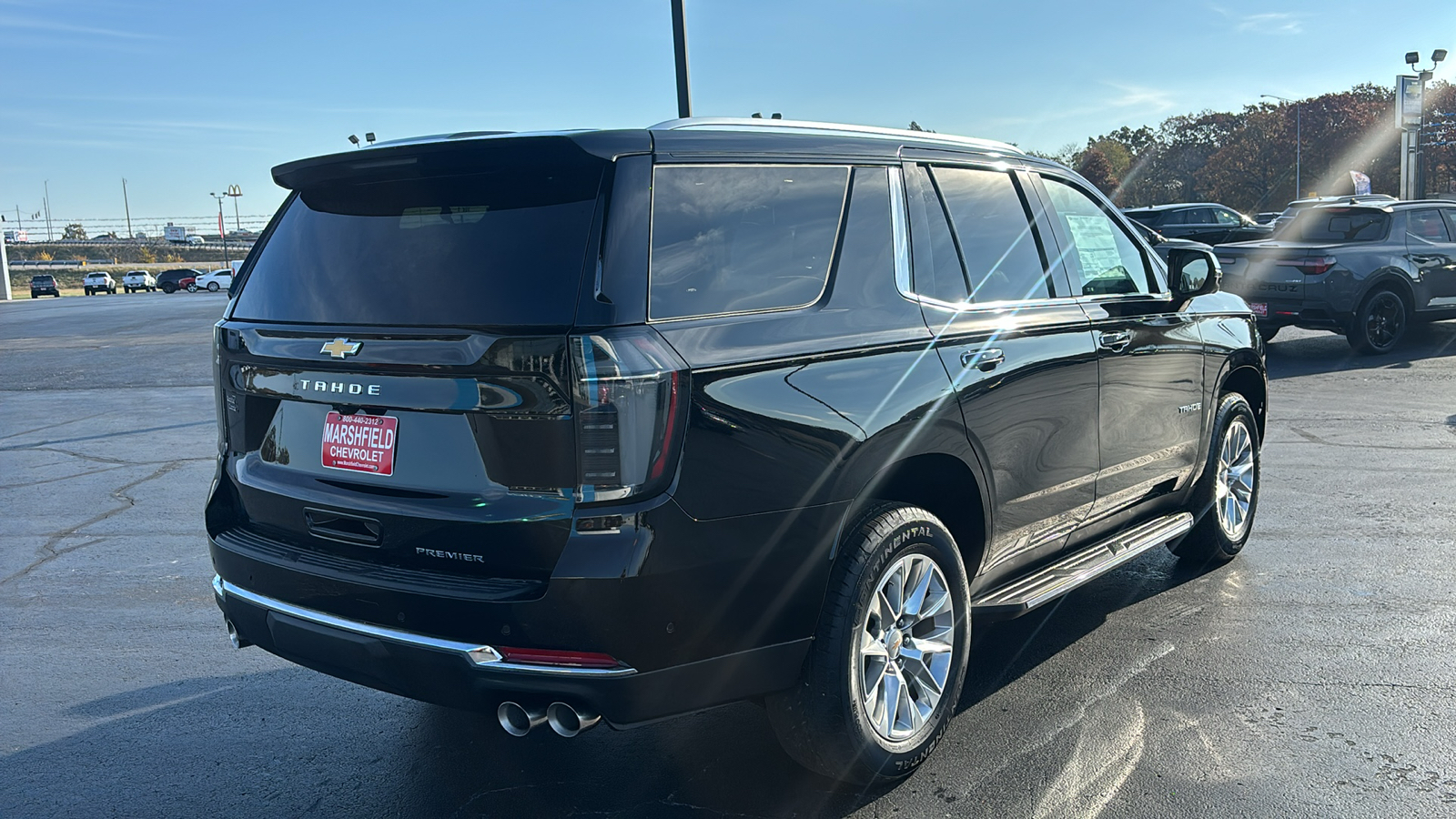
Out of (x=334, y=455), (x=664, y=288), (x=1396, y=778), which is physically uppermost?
(x=664, y=288)

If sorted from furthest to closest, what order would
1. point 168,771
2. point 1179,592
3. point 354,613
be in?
point 1179,592
point 168,771
point 354,613

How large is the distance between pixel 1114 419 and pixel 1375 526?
2.78 meters

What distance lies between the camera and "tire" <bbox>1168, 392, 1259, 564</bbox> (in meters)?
5.42

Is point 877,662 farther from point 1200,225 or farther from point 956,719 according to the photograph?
point 1200,225

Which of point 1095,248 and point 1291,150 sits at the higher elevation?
point 1291,150

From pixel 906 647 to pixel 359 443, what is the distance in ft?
5.73

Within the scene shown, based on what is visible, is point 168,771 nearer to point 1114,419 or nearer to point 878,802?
point 878,802

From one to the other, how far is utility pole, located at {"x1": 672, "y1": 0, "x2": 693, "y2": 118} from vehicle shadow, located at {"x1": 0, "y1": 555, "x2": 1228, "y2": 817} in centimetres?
875

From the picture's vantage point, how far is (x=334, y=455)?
321 cm

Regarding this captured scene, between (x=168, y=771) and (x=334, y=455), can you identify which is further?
(x=168, y=771)

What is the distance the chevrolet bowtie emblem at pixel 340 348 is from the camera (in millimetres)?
3109

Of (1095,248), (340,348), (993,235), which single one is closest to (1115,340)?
(1095,248)

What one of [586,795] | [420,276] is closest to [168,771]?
[586,795]

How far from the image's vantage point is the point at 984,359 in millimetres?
3797
